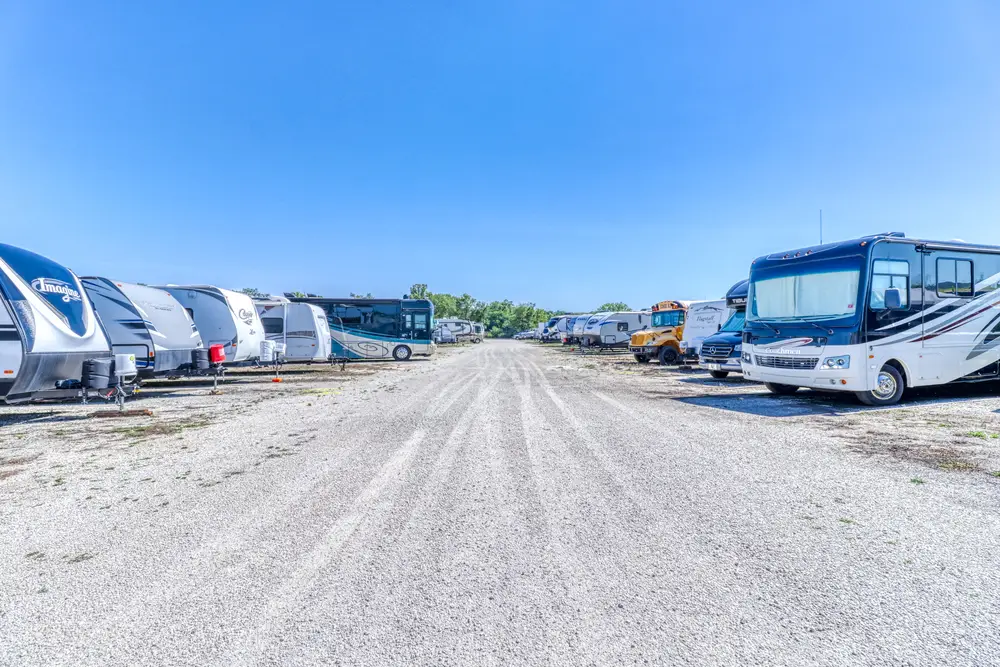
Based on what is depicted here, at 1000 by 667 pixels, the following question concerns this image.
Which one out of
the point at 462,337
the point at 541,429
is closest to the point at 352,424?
the point at 541,429

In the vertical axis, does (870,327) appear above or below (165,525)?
above

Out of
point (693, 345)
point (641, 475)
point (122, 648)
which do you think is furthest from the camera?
point (693, 345)

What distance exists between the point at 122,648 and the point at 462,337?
5927 centimetres

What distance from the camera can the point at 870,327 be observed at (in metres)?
9.87


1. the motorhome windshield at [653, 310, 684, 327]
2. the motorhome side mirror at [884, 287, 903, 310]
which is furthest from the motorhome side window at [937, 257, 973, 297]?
the motorhome windshield at [653, 310, 684, 327]

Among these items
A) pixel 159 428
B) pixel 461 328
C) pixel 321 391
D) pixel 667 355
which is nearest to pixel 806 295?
pixel 321 391

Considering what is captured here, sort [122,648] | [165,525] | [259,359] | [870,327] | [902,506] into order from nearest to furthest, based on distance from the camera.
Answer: [122,648] < [165,525] < [902,506] < [870,327] < [259,359]

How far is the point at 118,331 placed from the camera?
1065cm

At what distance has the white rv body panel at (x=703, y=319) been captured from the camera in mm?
20625

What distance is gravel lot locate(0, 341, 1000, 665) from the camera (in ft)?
8.59

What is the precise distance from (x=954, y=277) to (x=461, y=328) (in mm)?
51088

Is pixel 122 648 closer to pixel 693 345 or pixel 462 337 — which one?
pixel 693 345

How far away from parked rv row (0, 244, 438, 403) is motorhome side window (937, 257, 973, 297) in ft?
51.2

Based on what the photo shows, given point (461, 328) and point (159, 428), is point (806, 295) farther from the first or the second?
point (461, 328)
